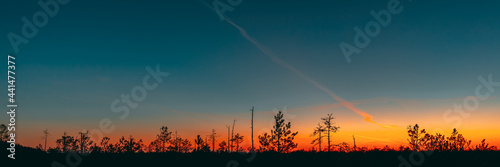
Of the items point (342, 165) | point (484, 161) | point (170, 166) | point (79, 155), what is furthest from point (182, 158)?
point (484, 161)

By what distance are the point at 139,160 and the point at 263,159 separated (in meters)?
6.86

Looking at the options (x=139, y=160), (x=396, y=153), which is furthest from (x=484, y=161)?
(x=139, y=160)

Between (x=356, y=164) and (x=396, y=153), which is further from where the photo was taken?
(x=396, y=153)

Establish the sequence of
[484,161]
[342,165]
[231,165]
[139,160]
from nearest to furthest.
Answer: [484,161]
[342,165]
[231,165]
[139,160]

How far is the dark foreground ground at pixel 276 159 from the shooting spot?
560 inches

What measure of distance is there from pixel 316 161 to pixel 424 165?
4.80m

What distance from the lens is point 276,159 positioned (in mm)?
16391

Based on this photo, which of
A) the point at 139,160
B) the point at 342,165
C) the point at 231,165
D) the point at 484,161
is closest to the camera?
the point at 484,161

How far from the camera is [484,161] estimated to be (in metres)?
13.7

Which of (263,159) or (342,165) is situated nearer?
(342,165)

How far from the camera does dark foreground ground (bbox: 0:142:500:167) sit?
1422cm

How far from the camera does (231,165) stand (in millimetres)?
15758

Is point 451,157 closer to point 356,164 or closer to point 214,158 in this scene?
point 356,164

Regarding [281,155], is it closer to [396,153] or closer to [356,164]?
[356,164]
